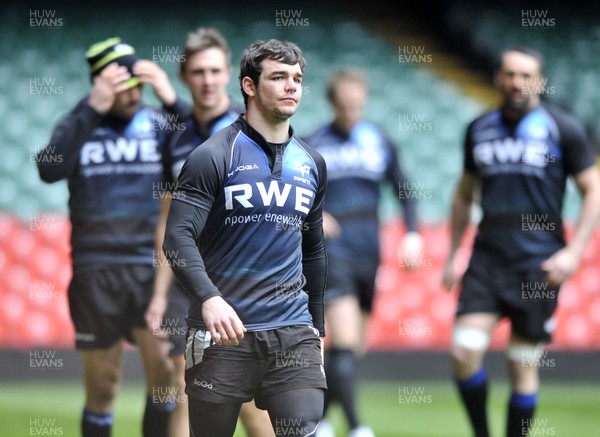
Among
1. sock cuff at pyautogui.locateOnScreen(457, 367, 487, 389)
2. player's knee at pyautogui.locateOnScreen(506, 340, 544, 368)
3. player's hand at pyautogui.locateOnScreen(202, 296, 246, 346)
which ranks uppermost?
player's hand at pyautogui.locateOnScreen(202, 296, 246, 346)

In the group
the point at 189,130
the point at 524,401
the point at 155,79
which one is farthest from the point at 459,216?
the point at 155,79

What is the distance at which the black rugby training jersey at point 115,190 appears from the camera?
6.57 metres

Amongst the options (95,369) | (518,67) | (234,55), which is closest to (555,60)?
(234,55)

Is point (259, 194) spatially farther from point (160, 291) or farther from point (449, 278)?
point (449, 278)

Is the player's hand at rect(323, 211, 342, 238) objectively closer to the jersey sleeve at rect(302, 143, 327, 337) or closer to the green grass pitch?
the green grass pitch

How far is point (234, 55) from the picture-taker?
518 inches

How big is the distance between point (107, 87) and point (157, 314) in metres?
1.28

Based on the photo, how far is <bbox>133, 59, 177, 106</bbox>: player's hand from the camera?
21.0 ft

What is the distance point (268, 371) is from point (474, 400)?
2379 mm

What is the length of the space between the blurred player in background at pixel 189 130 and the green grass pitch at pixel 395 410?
169 cm

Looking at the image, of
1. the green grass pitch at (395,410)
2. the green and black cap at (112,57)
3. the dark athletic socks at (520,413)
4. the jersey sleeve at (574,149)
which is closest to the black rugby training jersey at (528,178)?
the jersey sleeve at (574,149)

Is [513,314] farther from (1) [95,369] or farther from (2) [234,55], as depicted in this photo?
(2) [234,55]

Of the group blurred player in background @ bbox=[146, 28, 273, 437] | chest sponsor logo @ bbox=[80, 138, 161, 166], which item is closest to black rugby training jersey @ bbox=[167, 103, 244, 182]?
blurred player in background @ bbox=[146, 28, 273, 437]

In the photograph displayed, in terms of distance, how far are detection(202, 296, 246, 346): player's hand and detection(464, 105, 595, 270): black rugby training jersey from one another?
281 centimetres
